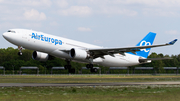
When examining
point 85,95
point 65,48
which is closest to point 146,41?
point 65,48

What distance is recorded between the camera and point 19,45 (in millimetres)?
35750

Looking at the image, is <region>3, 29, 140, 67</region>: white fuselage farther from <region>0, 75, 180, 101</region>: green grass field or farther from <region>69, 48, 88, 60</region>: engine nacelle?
<region>0, 75, 180, 101</region>: green grass field

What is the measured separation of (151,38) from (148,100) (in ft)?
108

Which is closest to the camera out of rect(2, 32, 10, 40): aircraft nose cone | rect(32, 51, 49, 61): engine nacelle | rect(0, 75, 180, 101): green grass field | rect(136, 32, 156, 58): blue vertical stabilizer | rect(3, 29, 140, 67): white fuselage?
rect(0, 75, 180, 101): green grass field

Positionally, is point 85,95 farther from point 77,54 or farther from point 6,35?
point 6,35

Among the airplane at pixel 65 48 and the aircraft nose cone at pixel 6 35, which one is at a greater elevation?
the aircraft nose cone at pixel 6 35

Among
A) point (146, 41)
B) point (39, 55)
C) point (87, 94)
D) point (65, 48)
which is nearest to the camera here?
point (87, 94)

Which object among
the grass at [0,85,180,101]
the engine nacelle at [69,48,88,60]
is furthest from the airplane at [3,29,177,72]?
the grass at [0,85,180,101]

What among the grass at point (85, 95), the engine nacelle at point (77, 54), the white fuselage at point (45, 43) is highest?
the white fuselage at point (45, 43)

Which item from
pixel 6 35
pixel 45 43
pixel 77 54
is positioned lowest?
pixel 77 54

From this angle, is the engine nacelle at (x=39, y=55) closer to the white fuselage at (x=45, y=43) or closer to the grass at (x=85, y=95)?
the white fuselage at (x=45, y=43)

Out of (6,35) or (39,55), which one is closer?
(6,35)

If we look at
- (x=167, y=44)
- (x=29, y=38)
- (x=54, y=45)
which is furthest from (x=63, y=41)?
(x=167, y=44)

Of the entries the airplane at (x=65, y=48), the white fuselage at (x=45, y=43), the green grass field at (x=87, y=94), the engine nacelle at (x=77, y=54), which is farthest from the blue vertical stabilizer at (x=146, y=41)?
the green grass field at (x=87, y=94)
